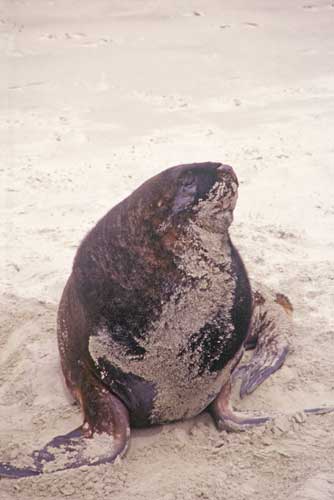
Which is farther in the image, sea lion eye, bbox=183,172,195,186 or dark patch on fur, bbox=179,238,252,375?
dark patch on fur, bbox=179,238,252,375

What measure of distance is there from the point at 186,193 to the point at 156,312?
45 cm

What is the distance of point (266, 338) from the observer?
149 inches

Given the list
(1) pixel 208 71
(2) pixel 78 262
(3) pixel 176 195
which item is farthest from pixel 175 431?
(1) pixel 208 71

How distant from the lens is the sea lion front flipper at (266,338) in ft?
11.5

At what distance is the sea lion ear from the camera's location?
2783 mm

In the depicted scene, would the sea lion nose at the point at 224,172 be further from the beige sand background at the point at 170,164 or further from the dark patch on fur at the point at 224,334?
the beige sand background at the point at 170,164

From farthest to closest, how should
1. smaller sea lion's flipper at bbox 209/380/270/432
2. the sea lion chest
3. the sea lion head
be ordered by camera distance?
1. smaller sea lion's flipper at bbox 209/380/270/432
2. the sea lion chest
3. the sea lion head

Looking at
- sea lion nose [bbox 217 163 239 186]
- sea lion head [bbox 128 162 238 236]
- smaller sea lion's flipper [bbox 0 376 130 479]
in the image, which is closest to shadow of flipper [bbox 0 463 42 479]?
smaller sea lion's flipper [bbox 0 376 130 479]

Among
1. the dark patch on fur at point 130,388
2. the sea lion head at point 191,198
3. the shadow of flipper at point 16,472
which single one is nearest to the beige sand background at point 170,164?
the shadow of flipper at point 16,472

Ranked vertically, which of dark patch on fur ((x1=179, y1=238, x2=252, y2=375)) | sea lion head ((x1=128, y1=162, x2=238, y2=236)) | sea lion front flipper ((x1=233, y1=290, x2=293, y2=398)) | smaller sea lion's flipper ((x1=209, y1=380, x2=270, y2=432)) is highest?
sea lion head ((x1=128, y1=162, x2=238, y2=236))

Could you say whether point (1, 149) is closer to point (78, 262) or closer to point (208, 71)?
point (208, 71)

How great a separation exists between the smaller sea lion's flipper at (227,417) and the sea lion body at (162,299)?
3.6 inches

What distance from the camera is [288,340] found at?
12.4 feet

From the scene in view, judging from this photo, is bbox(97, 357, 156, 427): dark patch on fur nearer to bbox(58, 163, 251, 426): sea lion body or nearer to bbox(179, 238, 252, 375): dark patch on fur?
bbox(58, 163, 251, 426): sea lion body
